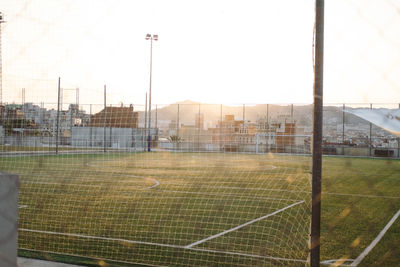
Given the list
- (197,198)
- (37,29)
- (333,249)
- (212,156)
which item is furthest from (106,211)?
(212,156)

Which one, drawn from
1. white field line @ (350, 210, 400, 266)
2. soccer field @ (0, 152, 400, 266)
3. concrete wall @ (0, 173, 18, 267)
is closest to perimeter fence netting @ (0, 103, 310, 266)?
soccer field @ (0, 152, 400, 266)

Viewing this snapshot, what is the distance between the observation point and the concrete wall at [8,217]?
2.51m

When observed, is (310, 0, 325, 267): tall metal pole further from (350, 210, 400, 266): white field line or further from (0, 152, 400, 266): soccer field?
(350, 210, 400, 266): white field line

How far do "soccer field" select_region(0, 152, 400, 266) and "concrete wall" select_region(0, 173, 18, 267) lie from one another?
186 centimetres

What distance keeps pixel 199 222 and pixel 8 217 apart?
416 centimetres

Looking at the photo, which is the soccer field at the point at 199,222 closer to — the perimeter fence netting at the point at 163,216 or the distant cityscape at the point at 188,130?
the perimeter fence netting at the point at 163,216

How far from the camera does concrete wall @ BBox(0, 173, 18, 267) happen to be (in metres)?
2.51

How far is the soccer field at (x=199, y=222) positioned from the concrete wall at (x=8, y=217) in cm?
186

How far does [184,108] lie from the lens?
1064 inches

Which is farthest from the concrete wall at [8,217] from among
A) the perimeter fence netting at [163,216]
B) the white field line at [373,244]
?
the white field line at [373,244]

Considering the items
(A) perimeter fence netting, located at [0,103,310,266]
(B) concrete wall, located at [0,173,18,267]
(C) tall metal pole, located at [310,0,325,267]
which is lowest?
(A) perimeter fence netting, located at [0,103,310,266]

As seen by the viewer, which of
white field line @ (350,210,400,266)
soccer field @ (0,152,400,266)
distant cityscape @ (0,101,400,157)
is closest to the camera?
white field line @ (350,210,400,266)

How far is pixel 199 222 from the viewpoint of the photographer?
6.40 meters

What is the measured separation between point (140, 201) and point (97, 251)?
11.8 ft
